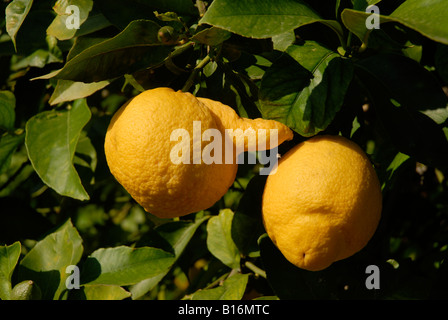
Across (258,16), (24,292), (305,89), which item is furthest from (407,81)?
(24,292)

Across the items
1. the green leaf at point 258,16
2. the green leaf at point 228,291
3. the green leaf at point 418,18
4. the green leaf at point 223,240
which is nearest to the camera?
the green leaf at point 418,18

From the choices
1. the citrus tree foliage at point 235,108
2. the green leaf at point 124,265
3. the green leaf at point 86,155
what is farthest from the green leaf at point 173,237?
the green leaf at point 86,155

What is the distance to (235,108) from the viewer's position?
1068mm

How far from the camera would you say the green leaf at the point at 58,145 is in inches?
40.2

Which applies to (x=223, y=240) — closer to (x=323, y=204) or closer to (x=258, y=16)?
(x=323, y=204)

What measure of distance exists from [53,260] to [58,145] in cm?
30

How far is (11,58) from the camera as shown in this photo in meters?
1.42

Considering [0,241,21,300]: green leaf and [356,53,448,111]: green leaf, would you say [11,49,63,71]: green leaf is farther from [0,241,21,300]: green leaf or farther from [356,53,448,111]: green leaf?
[356,53,448,111]: green leaf

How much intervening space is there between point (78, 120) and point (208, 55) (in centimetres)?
39

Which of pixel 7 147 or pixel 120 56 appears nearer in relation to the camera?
pixel 120 56

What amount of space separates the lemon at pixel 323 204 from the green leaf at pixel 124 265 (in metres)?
0.36

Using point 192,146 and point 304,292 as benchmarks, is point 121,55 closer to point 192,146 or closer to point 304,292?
point 192,146

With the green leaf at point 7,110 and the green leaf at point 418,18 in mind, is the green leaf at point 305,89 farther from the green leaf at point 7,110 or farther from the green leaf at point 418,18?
the green leaf at point 7,110

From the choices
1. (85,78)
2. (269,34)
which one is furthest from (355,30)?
(85,78)
